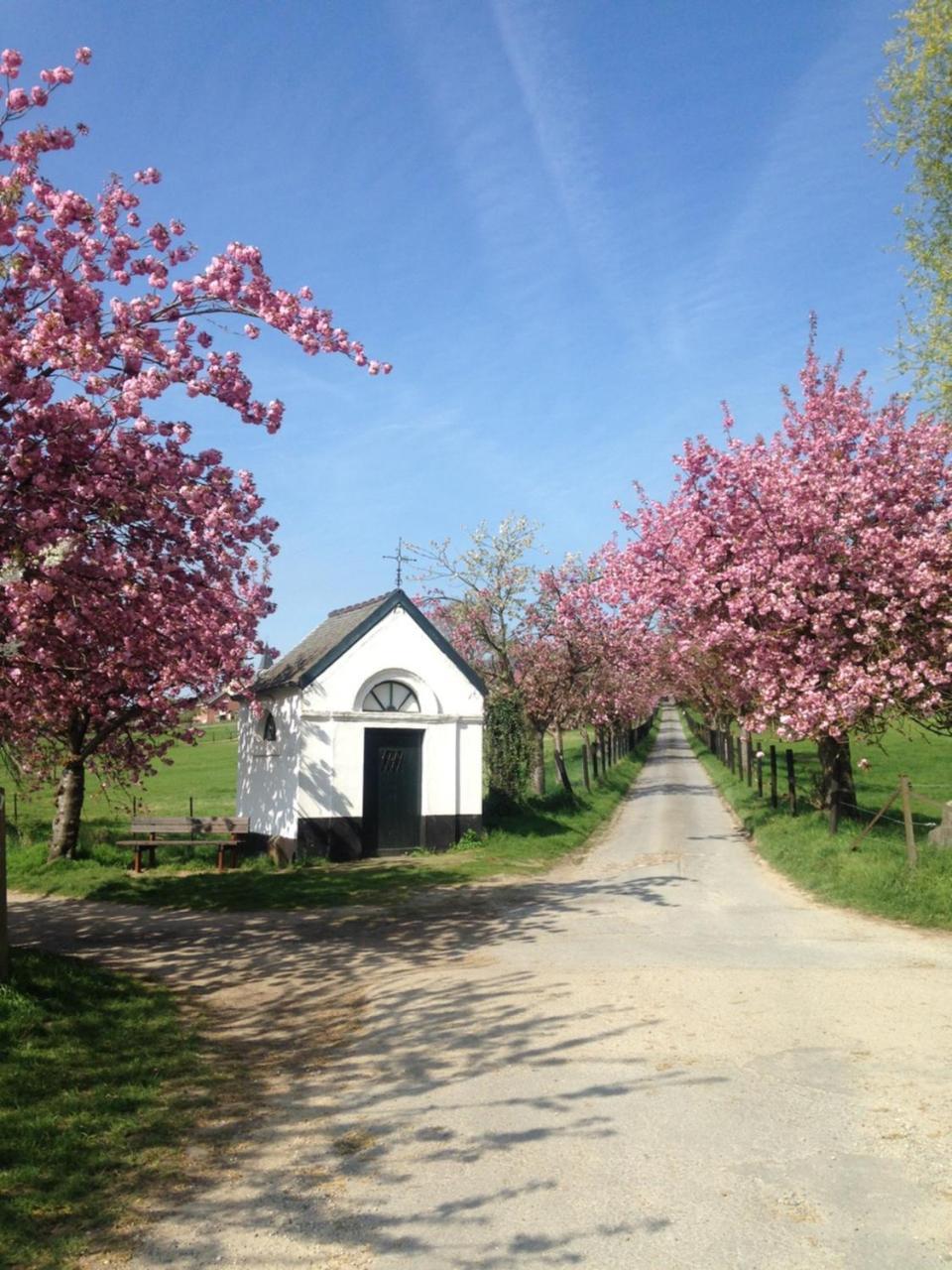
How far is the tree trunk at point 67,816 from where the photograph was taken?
2027 cm

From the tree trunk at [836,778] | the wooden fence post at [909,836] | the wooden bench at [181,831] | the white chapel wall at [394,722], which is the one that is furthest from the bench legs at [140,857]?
the wooden fence post at [909,836]

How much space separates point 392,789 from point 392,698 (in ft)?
6.59

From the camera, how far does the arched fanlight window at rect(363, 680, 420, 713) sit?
867 inches

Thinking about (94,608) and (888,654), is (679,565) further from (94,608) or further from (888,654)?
(94,608)

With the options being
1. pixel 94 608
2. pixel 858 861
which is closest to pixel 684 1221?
pixel 94 608

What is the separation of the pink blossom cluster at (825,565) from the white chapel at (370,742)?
514cm

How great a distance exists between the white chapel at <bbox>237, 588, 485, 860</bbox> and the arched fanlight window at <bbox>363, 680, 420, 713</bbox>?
23mm

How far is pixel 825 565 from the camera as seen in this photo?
61.0 feet

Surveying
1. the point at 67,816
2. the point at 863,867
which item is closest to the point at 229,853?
the point at 67,816

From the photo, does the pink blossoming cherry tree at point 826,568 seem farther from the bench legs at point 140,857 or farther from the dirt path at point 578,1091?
the bench legs at point 140,857

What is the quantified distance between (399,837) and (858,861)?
32.9 feet

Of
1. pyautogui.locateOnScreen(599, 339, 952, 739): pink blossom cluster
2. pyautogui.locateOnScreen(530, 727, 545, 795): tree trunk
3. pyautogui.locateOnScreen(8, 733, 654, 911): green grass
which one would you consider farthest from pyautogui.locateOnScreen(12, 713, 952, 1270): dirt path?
pyautogui.locateOnScreen(530, 727, 545, 795): tree trunk

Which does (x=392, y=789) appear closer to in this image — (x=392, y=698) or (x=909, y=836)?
(x=392, y=698)

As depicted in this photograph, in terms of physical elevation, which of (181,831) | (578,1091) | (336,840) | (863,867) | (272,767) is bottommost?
(578,1091)
